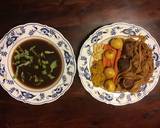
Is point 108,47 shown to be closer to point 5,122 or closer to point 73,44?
point 73,44

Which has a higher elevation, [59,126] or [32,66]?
[32,66]

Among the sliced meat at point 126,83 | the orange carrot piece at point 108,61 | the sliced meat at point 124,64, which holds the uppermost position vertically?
the orange carrot piece at point 108,61

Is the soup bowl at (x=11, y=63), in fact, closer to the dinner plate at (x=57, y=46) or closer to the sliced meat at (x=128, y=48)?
the dinner plate at (x=57, y=46)

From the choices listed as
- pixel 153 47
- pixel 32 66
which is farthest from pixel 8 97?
pixel 153 47

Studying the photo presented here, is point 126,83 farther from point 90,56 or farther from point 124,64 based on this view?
point 90,56

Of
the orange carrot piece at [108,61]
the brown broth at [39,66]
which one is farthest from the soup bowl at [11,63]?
the orange carrot piece at [108,61]

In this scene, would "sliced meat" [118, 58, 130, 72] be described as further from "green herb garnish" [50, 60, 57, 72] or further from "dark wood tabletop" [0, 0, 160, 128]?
"green herb garnish" [50, 60, 57, 72]
